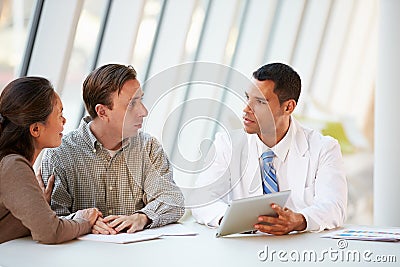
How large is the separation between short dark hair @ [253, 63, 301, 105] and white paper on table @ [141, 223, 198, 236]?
0.72 m

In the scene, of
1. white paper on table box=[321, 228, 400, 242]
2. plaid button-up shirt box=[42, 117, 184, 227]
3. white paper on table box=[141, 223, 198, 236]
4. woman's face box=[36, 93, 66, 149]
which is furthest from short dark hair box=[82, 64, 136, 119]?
white paper on table box=[321, 228, 400, 242]

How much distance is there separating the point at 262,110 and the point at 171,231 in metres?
0.64

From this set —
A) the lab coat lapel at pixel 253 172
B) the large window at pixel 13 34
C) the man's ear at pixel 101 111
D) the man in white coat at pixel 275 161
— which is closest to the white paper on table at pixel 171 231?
the man in white coat at pixel 275 161

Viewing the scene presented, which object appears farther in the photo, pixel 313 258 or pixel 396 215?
pixel 396 215

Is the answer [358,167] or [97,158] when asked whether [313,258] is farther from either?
[358,167]

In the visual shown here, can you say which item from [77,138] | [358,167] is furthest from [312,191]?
[358,167]

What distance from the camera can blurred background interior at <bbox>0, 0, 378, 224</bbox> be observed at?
2.79m

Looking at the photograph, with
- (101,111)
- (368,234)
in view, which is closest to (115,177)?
(101,111)

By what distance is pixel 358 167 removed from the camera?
274 inches

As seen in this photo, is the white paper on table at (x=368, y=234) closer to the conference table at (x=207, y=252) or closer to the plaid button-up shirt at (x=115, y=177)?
the conference table at (x=207, y=252)

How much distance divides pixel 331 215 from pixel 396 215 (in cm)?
172

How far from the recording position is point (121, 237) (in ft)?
7.38

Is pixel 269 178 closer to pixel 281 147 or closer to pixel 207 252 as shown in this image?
pixel 281 147

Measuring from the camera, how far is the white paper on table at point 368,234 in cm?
240
